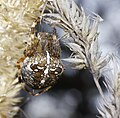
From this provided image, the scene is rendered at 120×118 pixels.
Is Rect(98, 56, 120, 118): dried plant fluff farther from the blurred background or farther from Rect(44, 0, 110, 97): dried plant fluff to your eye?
the blurred background

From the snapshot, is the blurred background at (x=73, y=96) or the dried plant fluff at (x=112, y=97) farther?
the blurred background at (x=73, y=96)

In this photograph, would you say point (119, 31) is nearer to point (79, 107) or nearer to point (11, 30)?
point (79, 107)

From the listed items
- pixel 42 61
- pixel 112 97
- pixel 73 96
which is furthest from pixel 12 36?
pixel 73 96

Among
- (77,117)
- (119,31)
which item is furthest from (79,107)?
(119,31)

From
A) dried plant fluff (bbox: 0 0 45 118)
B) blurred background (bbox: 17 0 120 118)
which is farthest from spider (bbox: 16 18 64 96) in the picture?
blurred background (bbox: 17 0 120 118)

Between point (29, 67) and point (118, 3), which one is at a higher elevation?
point (118, 3)

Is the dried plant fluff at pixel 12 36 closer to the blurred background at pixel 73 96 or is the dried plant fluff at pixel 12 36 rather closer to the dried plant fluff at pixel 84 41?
the dried plant fluff at pixel 84 41

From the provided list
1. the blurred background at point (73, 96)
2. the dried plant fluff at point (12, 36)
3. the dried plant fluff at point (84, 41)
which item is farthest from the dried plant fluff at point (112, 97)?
the blurred background at point (73, 96)

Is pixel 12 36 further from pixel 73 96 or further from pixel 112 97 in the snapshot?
pixel 73 96
